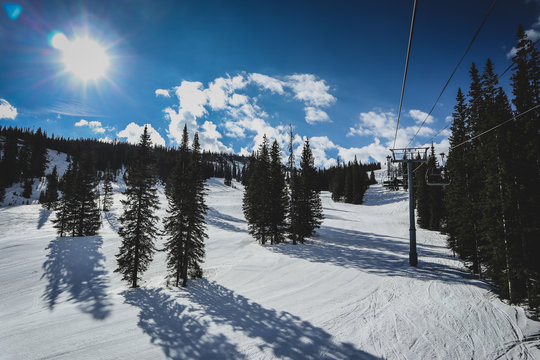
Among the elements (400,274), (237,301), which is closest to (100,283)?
(237,301)

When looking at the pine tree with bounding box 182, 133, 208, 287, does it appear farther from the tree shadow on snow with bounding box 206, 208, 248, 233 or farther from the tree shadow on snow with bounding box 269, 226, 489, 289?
the tree shadow on snow with bounding box 206, 208, 248, 233

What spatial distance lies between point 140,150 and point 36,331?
1356 centimetres

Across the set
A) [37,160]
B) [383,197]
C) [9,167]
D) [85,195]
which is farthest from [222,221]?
[37,160]

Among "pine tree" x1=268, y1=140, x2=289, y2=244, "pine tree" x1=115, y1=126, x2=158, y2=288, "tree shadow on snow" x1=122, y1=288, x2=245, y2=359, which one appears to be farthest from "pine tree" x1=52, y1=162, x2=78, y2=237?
"pine tree" x1=268, y1=140, x2=289, y2=244

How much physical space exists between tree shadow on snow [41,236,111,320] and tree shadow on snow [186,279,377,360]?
6608 mm

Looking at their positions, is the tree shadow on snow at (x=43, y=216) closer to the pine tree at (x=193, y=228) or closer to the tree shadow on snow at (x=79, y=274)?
the tree shadow on snow at (x=79, y=274)

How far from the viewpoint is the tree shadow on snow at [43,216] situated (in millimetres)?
46844

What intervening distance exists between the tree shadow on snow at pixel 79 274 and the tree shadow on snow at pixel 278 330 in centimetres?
661

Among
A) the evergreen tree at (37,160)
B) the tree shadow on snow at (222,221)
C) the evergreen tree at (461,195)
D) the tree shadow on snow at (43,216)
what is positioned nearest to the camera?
the evergreen tree at (461,195)

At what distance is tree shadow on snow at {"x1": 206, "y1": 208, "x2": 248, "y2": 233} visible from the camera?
4412 cm

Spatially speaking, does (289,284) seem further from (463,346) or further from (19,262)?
(19,262)

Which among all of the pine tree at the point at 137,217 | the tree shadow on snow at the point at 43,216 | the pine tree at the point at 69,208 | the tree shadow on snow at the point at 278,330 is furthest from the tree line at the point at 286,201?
the tree shadow on snow at the point at 43,216

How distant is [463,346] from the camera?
6.93m

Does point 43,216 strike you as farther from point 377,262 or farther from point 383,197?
point 383,197
